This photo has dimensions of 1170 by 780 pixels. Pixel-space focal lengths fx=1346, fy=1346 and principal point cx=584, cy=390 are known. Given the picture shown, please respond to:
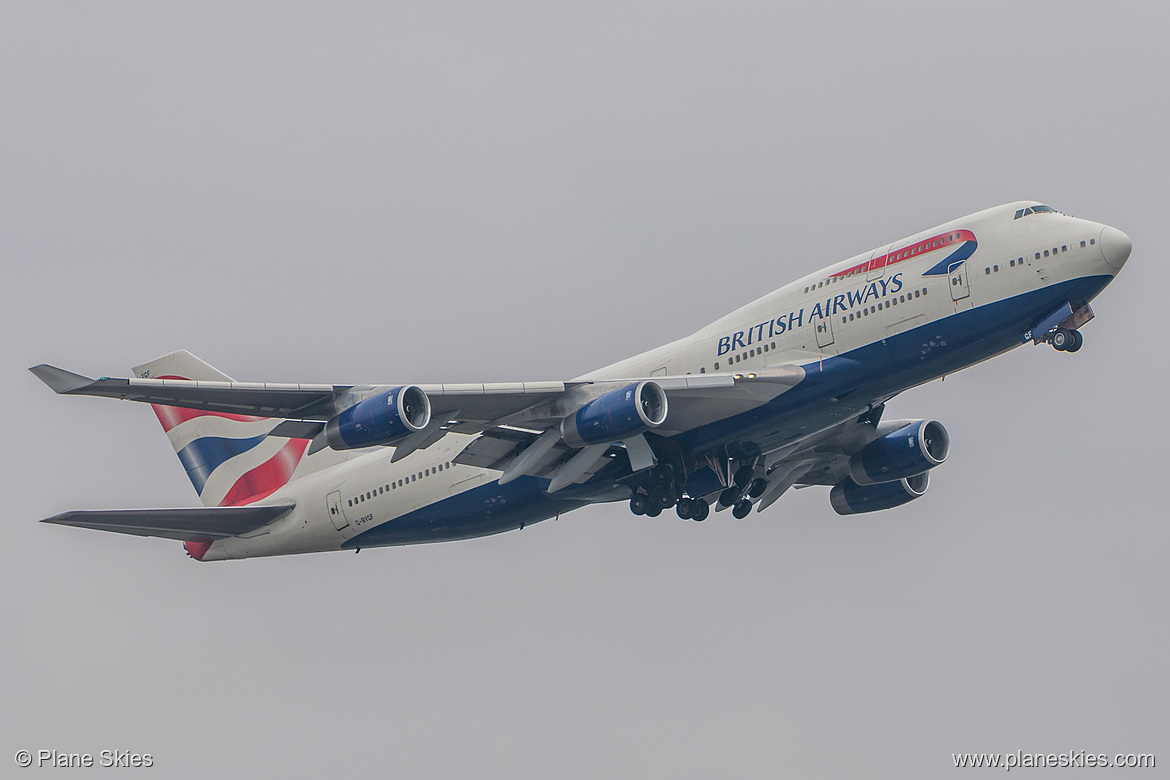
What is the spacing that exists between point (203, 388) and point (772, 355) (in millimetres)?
14485

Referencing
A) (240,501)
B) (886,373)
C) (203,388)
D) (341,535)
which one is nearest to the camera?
(203,388)

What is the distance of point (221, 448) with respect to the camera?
4722 cm

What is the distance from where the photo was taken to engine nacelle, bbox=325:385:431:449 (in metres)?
32.3

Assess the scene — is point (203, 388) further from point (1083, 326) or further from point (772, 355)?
point (1083, 326)

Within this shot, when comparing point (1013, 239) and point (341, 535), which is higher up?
point (1013, 239)

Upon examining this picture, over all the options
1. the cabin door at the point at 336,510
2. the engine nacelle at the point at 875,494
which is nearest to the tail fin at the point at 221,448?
the cabin door at the point at 336,510

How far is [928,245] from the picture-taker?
112 ft

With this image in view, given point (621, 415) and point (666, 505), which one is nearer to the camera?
point (621, 415)

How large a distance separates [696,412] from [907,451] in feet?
29.7

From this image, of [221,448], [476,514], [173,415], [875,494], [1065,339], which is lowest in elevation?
[875,494]

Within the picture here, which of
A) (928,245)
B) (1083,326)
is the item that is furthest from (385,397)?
(1083,326)

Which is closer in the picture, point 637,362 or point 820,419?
point 820,419

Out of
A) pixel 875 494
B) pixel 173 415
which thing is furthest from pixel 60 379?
pixel 875 494

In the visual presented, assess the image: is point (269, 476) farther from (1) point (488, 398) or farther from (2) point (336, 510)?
(1) point (488, 398)
